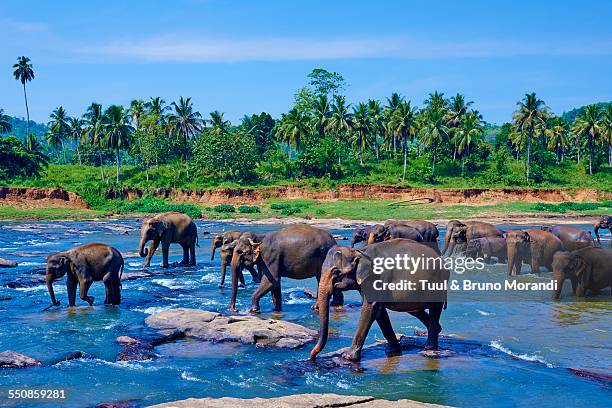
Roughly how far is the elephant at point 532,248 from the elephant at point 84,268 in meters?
13.2

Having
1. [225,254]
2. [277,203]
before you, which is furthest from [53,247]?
[277,203]

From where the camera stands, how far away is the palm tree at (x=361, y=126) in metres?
81.8

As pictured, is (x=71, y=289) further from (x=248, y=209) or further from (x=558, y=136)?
(x=558, y=136)

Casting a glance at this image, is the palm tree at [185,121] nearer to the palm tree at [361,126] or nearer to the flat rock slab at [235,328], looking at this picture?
the palm tree at [361,126]

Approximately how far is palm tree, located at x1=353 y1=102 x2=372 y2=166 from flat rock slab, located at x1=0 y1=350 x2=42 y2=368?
71.2 meters

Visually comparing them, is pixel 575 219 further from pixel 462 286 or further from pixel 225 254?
pixel 225 254

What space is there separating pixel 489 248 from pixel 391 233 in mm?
5956

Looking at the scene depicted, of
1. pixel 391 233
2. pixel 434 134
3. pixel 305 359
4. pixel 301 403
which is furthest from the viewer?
pixel 434 134

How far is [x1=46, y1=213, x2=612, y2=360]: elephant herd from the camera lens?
11078 millimetres

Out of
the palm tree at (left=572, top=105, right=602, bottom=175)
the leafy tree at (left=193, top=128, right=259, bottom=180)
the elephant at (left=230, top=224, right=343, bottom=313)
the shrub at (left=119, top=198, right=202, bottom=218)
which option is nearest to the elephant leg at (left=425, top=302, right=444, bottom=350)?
the elephant at (left=230, top=224, right=343, bottom=313)

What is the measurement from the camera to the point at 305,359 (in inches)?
456

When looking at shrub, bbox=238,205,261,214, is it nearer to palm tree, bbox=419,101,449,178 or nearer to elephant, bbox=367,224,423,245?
palm tree, bbox=419,101,449,178

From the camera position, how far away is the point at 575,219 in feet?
182

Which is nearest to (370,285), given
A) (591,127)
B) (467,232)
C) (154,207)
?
(467,232)
